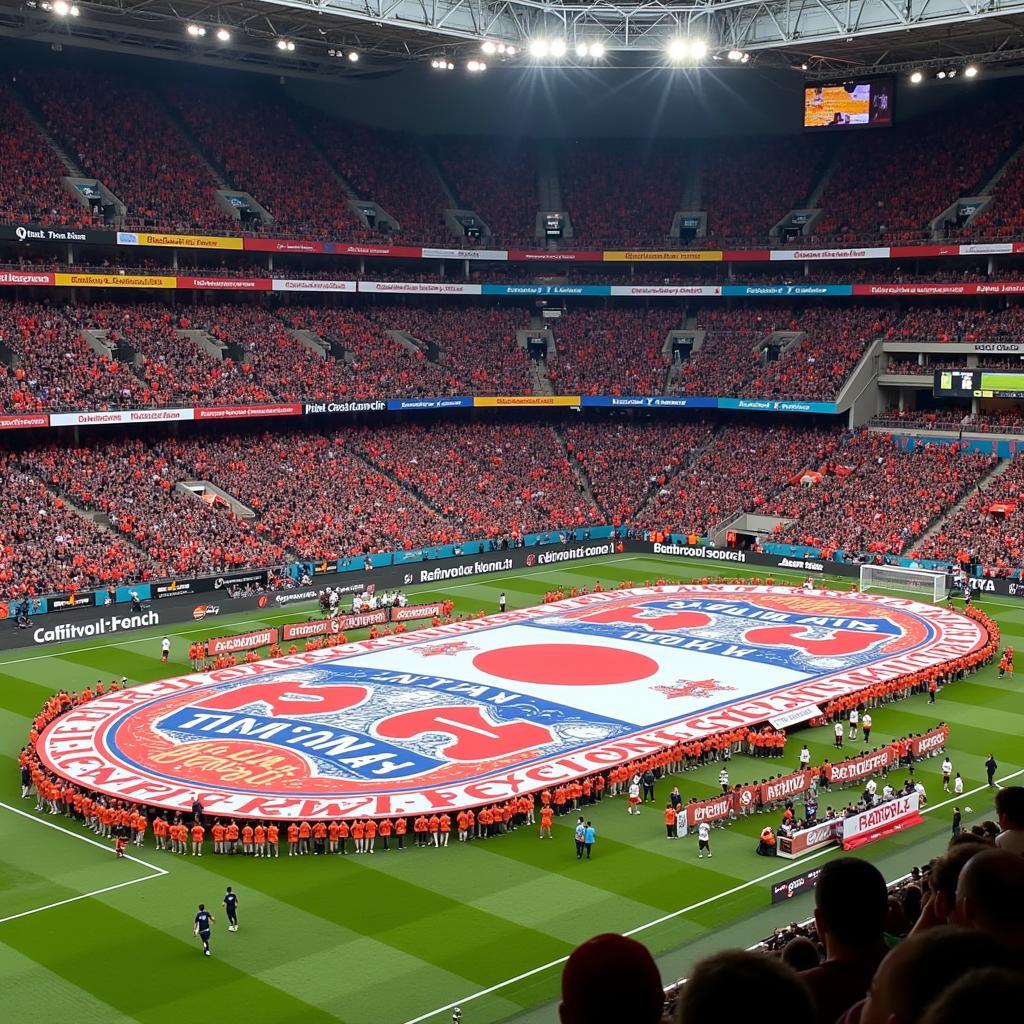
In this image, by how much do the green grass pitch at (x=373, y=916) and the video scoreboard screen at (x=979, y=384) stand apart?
3651 centimetres

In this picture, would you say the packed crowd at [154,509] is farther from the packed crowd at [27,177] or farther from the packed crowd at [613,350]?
the packed crowd at [613,350]

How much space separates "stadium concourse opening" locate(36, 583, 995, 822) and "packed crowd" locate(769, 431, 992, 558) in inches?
325

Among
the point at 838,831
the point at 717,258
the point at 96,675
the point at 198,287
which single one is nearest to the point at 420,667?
the point at 96,675

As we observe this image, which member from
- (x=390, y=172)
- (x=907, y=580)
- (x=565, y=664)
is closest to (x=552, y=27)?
(x=390, y=172)

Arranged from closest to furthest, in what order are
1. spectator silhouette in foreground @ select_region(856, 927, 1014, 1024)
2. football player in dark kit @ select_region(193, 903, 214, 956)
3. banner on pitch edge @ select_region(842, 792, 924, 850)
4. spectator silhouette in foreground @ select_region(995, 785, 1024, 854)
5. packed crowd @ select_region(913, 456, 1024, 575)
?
1. spectator silhouette in foreground @ select_region(856, 927, 1014, 1024)
2. spectator silhouette in foreground @ select_region(995, 785, 1024, 854)
3. football player in dark kit @ select_region(193, 903, 214, 956)
4. banner on pitch edge @ select_region(842, 792, 924, 850)
5. packed crowd @ select_region(913, 456, 1024, 575)

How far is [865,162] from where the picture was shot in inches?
3216

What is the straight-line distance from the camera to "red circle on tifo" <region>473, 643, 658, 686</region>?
44.3 meters

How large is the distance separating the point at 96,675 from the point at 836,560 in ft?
119

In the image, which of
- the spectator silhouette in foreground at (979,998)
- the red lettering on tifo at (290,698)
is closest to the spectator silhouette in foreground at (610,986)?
the spectator silhouette in foreground at (979,998)

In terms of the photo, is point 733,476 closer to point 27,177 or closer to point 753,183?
point 753,183

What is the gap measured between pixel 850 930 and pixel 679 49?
62.3 m

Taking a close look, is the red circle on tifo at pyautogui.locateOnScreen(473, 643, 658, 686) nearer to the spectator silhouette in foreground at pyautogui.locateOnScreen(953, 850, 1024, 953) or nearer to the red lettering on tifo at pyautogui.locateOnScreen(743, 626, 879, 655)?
the red lettering on tifo at pyautogui.locateOnScreen(743, 626, 879, 655)

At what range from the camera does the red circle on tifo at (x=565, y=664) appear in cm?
4431

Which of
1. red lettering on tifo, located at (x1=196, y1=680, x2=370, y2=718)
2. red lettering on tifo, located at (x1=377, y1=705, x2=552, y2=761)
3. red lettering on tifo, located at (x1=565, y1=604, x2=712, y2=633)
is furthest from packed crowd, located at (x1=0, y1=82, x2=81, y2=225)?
red lettering on tifo, located at (x1=377, y1=705, x2=552, y2=761)
